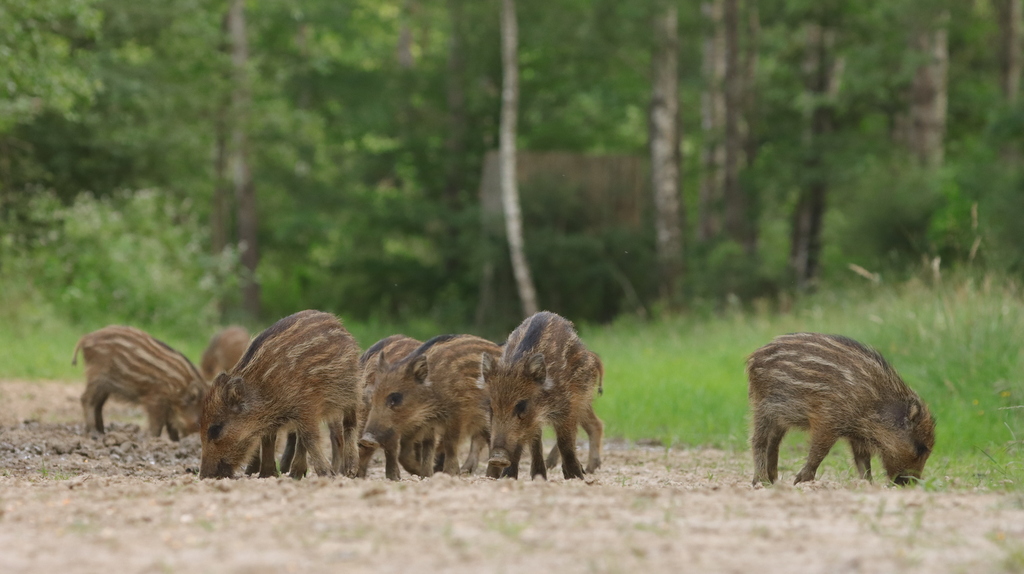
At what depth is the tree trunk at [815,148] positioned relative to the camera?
77.8ft

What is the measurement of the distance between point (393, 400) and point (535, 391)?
93cm

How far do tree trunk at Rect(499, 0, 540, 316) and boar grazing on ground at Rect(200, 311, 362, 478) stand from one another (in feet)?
50.1

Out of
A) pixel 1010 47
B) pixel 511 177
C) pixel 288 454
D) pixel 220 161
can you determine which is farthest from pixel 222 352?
pixel 1010 47

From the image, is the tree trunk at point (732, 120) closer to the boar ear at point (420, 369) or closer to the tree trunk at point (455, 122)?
A: the tree trunk at point (455, 122)

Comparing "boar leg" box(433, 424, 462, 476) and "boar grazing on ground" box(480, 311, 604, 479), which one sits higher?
"boar grazing on ground" box(480, 311, 604, 479)

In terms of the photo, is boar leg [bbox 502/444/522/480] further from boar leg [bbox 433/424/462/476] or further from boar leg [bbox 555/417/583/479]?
boar leg [bbox 433/424/462/476]

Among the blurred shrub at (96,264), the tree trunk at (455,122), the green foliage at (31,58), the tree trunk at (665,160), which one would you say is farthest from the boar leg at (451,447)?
the tree trunk at (455,122)

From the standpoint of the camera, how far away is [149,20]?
20.6 meters

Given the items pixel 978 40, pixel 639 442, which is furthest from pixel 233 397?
pixel 978 40

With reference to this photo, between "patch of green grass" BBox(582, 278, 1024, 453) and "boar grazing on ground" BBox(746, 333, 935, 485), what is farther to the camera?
"patch of green grass" BBox(582, 278, 1024, 453)

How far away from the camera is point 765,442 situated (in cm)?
730

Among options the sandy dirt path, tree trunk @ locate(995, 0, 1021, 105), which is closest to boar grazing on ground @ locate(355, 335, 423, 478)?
the sandy dirt path

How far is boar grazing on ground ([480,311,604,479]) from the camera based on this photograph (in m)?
6.62

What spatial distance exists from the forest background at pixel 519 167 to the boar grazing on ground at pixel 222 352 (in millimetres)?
1735
